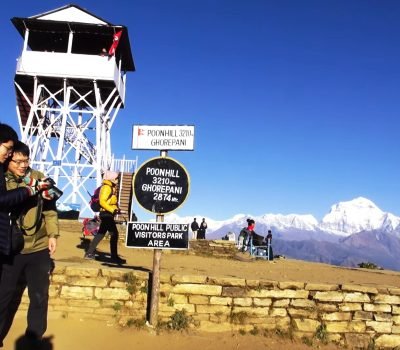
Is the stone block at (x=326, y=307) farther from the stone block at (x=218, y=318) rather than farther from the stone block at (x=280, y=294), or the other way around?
the stone block at (x=218, y=318)

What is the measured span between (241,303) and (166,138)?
2.75 metres

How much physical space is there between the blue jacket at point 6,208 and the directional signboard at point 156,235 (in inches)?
91.5

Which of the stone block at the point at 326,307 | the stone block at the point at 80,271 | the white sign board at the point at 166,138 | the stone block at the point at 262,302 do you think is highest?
the white sign board at the point at 166,138

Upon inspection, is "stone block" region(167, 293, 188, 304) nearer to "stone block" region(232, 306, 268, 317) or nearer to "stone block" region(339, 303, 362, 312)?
"stone block" region(232, 306, 268, 317)

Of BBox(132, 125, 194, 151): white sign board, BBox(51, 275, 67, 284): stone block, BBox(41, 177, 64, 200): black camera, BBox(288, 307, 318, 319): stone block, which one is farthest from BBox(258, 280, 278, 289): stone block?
BBox(41, 177, 64, 200): black camera

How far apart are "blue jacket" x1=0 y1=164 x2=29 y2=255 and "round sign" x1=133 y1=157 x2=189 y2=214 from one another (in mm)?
2335

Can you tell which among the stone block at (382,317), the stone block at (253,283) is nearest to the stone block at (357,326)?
the stone block at (382,317)

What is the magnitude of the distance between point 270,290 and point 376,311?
183 cm

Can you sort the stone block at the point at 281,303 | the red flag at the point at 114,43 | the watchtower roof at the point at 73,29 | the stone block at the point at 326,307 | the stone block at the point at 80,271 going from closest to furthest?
the stone block at the point at 80,271, the stone block at the point at 281,303, the stone block at the point at 326,307, the red flag at the point at 114,43, the watchtower roof at the point at 73,29

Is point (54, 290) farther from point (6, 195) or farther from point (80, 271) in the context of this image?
point (6, 195)

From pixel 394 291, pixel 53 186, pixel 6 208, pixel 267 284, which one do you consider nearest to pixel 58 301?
pixel 53 186

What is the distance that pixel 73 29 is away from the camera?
2273 cm

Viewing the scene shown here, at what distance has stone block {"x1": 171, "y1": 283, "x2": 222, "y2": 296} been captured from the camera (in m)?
6.41

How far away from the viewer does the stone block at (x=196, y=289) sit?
21.0ft
